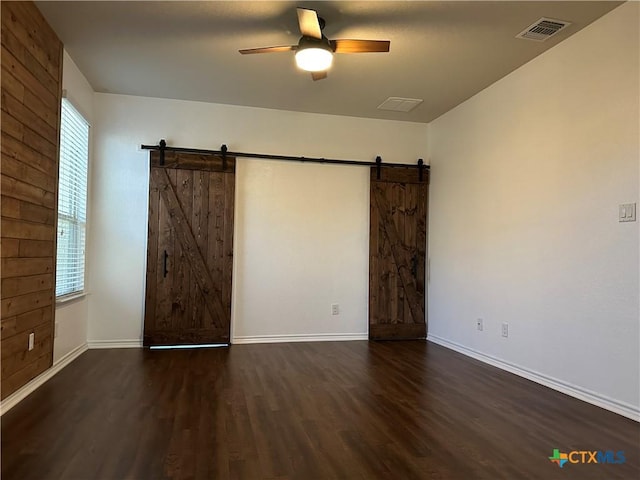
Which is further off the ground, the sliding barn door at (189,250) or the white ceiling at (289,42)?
the white ceiling at (289,42)

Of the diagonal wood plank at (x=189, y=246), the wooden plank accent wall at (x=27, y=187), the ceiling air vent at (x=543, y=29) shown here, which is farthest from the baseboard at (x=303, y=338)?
the ceiling air vent at (x=543, y=29)

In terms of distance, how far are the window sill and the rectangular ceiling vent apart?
3741mm

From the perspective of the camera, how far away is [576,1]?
9.31 feet

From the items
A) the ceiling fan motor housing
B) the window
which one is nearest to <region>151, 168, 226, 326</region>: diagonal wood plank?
the window

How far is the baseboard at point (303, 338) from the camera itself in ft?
16.0

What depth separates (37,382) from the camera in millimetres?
3150

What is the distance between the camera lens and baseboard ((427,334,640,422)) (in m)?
2.78

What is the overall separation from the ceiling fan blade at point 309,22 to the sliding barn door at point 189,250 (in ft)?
7.43

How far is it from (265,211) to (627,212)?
345 centimetres

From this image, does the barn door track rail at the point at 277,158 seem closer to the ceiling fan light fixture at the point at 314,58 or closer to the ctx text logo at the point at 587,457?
the ceiling fan light fixture at the point at 314,58

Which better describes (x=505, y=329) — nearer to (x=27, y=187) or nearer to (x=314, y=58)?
(x=314, y=58)

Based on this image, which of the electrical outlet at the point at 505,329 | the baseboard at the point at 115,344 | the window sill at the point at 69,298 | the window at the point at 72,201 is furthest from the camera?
the baseboard at the point at 115,344

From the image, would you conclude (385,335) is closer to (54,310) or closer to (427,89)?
(427,89)

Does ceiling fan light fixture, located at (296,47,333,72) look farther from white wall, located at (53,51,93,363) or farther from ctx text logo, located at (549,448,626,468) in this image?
ctx text logo, located at (549,448,626,468)
